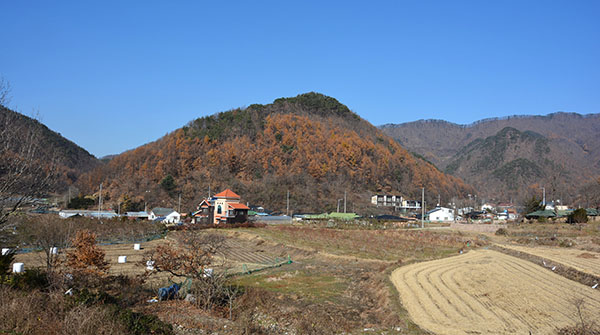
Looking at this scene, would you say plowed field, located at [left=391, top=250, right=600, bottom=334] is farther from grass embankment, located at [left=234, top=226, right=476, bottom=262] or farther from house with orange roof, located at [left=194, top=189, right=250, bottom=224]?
house with orange roof, located at [left=194, top=189, right=250, bottom=224]

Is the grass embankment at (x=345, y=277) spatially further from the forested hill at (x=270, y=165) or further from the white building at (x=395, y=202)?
the white building at (x=395, y=202)

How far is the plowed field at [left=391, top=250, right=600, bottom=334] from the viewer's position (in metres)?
11.7

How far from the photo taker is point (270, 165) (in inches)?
3622

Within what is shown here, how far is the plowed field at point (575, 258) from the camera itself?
21641mm

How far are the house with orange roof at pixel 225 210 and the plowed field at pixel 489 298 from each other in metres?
30.8

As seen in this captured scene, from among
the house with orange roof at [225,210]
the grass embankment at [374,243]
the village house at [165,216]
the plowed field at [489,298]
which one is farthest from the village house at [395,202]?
the plowed field at [489,298]

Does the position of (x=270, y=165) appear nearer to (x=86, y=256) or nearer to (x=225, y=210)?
(x=225, y=210)

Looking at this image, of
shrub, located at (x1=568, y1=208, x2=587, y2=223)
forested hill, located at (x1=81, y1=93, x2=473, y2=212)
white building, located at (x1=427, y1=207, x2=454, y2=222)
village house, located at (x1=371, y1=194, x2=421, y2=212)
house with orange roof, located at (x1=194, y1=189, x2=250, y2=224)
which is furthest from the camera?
village house, located at (x1=371, y1=194, x2=421, y2=212)

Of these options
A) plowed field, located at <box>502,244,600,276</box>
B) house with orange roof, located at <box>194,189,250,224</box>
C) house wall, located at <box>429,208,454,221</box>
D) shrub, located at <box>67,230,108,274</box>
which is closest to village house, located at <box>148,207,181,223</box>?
house with orange roof, located at <box>194,189,250,224</box>

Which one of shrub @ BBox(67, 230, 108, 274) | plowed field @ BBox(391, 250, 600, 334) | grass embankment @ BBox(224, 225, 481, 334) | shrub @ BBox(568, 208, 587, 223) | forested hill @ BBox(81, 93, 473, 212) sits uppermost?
forested hill @ BBox(81, 93, 473, 212)

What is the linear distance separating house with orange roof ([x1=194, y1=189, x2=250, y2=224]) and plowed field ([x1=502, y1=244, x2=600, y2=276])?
A: 3138cm

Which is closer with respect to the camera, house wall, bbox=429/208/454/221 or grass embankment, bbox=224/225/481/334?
grass embankment, bbox=224/225/481/334

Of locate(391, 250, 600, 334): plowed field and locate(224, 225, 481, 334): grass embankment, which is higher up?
locate(391, 250, 600, 334): plowed field

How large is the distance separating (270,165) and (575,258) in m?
70.2
